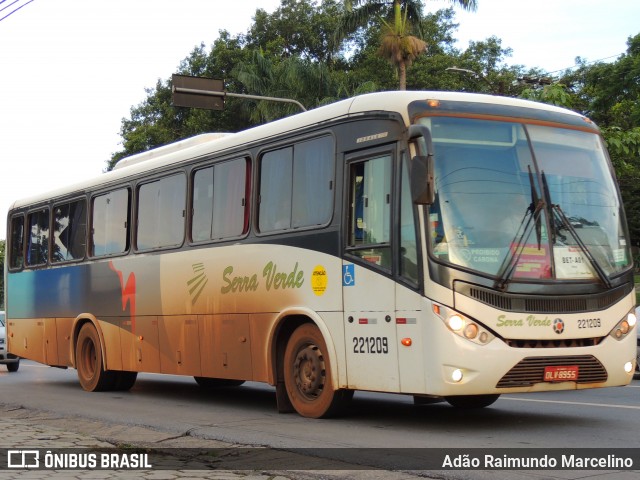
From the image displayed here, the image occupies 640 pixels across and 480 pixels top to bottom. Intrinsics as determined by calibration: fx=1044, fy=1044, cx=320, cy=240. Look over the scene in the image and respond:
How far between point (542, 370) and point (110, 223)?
8.88 metres

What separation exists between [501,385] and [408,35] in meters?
29.1

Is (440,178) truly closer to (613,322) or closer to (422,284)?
(422,284)

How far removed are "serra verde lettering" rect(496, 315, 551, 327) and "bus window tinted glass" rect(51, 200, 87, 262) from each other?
31.7ft

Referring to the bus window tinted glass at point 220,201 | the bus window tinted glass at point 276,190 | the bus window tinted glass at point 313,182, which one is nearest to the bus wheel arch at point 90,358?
the bus window tinted glass at point 220,201

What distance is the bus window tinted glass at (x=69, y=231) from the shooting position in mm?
17703

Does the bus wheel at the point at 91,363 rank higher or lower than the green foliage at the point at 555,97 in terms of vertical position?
lower

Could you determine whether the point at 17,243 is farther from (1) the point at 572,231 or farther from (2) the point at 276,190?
(1) the point at 572,231

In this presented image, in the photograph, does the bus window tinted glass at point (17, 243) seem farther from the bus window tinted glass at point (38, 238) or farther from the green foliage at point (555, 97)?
the green foliage at point (555, 97)

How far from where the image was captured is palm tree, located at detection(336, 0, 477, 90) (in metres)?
36.9

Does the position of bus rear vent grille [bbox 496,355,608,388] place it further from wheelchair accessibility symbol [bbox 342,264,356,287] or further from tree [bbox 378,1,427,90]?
tree [bbox 378,1,427,90]

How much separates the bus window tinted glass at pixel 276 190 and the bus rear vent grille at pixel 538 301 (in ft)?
9.94

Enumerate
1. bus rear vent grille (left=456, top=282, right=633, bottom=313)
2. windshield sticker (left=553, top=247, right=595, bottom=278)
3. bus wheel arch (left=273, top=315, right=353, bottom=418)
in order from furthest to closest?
1. bus wheel arch (left=273, top=315, right=353, bottom=418)
2. windshield sticker (left=553, top=247, right=595, bottom=278)
3. bus rear vent grille (left=456, top=282, right=633, bottom=313)

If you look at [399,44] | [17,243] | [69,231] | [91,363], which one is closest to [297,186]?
[91,363]

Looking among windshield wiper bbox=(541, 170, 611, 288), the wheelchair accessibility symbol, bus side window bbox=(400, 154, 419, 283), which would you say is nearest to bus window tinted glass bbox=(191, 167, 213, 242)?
the wheelchair accessibility symbol
